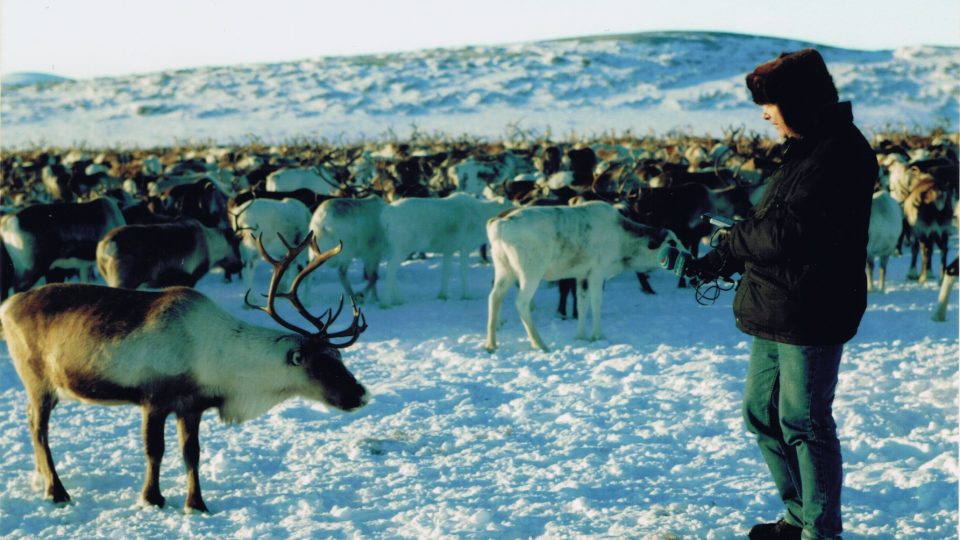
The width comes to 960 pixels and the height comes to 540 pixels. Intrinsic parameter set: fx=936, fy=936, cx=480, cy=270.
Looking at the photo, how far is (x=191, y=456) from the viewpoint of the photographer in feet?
14.9

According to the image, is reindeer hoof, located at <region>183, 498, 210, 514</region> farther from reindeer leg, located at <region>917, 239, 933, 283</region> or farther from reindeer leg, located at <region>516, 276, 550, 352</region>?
reindeer leg, located at <region>917, 239, 933, 283</region>

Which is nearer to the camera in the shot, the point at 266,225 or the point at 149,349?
the point at 149,349

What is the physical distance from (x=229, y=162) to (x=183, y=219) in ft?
56.0

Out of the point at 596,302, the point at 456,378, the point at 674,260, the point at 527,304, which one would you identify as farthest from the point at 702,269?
the point at 596,302

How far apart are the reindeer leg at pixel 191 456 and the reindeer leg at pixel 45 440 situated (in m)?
0.68

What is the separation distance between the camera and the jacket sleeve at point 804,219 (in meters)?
3.20

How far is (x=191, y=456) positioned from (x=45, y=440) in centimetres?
82

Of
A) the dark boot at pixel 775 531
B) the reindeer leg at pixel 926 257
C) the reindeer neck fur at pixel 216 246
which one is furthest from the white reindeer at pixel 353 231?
the dark boot at pixel 775 531

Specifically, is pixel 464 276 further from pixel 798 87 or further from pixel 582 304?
pixel 798 87

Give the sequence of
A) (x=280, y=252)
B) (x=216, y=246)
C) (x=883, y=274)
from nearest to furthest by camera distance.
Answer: (x=216, y=246) → (x=883, y=274) → (x=280, y=252)

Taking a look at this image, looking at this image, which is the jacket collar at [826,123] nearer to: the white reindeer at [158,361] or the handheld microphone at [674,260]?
the handheld microphone at [674,260]

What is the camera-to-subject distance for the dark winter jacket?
10.5ft

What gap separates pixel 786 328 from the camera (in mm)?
3342

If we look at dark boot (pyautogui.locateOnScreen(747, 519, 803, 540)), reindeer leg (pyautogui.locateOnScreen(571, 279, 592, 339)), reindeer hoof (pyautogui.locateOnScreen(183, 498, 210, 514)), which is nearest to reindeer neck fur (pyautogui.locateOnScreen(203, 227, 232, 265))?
reindeer leg (pyautogui.locateOnScreen(571, 279, 592, 339))
